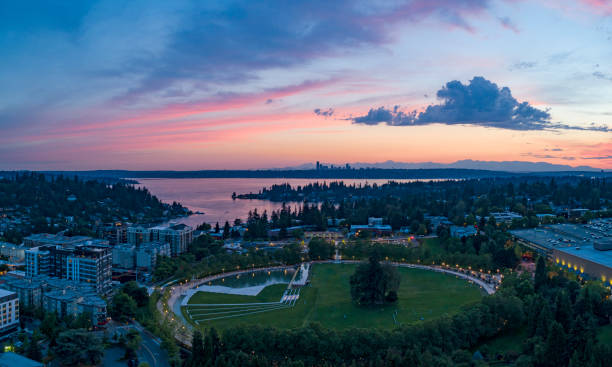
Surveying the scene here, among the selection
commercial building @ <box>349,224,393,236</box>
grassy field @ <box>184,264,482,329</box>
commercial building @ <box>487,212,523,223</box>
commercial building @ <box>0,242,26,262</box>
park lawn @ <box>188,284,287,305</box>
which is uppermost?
commercial building @ <box>487,212,523,223</box>

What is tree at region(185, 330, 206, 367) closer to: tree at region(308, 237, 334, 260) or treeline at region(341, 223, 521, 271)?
tree at region(308, 237, 334, 260)

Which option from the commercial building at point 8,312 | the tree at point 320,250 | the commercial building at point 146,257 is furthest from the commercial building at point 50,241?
the tree at point 320,250

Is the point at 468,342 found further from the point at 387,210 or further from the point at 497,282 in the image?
the point at 387,210

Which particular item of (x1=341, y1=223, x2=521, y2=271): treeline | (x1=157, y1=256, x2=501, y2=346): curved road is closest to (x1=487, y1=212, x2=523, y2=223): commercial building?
(x1=341, y1=223, x2=521, y2=271): treeline

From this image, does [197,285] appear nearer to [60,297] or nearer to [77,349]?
[60,297]

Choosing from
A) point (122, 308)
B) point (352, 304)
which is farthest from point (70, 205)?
point (352, 304)
